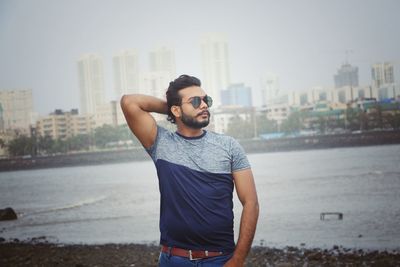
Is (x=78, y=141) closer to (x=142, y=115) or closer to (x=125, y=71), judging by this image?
(x=125, y=71)

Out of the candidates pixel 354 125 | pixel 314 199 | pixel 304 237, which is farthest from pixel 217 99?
pixel 304 237

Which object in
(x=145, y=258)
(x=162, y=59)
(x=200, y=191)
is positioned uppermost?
(x=162, y=59)

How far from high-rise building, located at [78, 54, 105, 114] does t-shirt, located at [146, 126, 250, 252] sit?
4947 inches

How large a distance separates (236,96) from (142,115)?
140m

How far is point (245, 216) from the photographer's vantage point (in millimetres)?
2461

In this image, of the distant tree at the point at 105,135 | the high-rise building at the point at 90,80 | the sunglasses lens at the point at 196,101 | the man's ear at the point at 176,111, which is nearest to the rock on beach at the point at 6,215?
the man's ear at the point at 176,111

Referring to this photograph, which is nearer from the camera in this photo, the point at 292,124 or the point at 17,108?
the point at 17,108

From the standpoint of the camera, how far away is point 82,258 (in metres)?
12.0

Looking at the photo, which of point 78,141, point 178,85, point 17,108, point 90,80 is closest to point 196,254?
point 178,85

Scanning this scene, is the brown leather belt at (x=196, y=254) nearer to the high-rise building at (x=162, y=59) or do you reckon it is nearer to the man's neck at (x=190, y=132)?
the man's neck at (x=190, y=132)

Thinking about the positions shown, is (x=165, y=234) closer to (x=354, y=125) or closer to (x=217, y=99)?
(x=354, y=125)

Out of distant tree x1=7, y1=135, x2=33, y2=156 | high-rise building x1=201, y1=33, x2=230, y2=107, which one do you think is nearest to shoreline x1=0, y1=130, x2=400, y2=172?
distant tree x1=7, y1=135, x2=33, y2=156

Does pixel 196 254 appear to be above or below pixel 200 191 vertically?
below

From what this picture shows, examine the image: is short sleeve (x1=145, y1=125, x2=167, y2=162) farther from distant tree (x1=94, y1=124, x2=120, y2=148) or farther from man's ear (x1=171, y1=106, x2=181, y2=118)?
distant tree (x1=94, y1=124, x2=120, y2=148)
